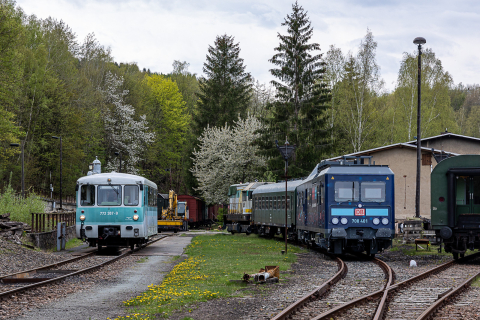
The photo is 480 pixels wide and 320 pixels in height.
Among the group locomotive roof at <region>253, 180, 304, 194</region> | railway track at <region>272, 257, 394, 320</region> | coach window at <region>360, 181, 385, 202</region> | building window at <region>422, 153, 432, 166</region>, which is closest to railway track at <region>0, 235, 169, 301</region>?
railway track at <region>272, 257, 394, 320</region>

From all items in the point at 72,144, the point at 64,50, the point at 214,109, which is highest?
the point at 64,50

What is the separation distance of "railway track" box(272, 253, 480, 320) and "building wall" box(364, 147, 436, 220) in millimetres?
20653

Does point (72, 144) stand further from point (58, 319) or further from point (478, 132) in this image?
point (478, 132)

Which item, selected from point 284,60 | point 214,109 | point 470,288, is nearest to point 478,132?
point 214,109

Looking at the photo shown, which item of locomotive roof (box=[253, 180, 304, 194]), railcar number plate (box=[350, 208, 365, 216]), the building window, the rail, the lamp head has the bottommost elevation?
the rail

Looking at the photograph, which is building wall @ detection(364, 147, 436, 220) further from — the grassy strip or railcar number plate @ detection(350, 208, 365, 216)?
railcar number plate @ detection(350, 208, 365, 216)

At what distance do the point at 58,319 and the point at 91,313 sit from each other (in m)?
0.63

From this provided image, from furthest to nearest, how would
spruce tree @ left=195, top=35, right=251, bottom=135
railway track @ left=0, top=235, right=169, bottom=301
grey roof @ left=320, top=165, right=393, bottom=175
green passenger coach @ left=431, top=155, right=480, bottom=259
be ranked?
1. spruce tree @ left=195, top=35, right=251, bottom=135
2. grey roof @ left=320, top=165, right=393, bottom=175
3. green passenger coach @ left=431, top=155, right=480, bottom=259
4. railway track @ left=0, top=235, right=169, bottom=301

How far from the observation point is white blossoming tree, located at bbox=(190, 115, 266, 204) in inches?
2072

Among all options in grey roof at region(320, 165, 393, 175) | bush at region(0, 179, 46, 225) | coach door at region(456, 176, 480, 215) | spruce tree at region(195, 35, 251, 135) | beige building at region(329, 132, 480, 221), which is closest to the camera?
coach door at region(456, 176, 480, 215)

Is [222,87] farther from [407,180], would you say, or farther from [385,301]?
[385,301]

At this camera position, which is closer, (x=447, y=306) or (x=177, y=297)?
(x=447, y=306)

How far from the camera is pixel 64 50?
181ft

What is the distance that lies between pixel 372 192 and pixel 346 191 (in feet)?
2.73
